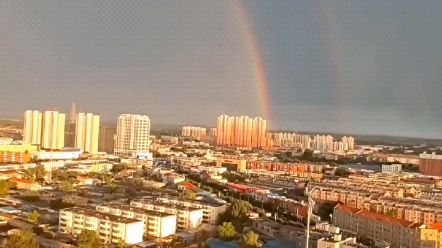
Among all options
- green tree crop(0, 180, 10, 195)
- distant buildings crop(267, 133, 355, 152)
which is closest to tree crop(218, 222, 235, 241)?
green tree crop(0, 180, 10, 195)

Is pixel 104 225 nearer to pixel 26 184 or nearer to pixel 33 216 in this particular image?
pixel 33 216

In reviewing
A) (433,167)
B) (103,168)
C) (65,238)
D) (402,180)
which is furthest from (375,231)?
(433,167)

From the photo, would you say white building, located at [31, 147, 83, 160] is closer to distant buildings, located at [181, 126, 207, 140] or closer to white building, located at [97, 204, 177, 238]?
white building, located at [97, 204, 177, 238]

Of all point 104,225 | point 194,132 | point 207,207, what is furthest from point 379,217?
point 194,132

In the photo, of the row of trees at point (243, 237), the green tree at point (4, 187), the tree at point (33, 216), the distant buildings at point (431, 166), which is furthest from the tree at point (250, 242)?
the distant buildings at point (431, 166)

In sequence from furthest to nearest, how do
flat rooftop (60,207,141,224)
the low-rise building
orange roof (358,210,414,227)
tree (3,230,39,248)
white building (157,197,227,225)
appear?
the low-rise building → white building (157,197,227,225) → orange roof (358,210,414,227) → flat rooftop (60,207,141,224) → tree (3,230,39,248)

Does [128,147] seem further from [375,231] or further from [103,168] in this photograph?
[375,231]
